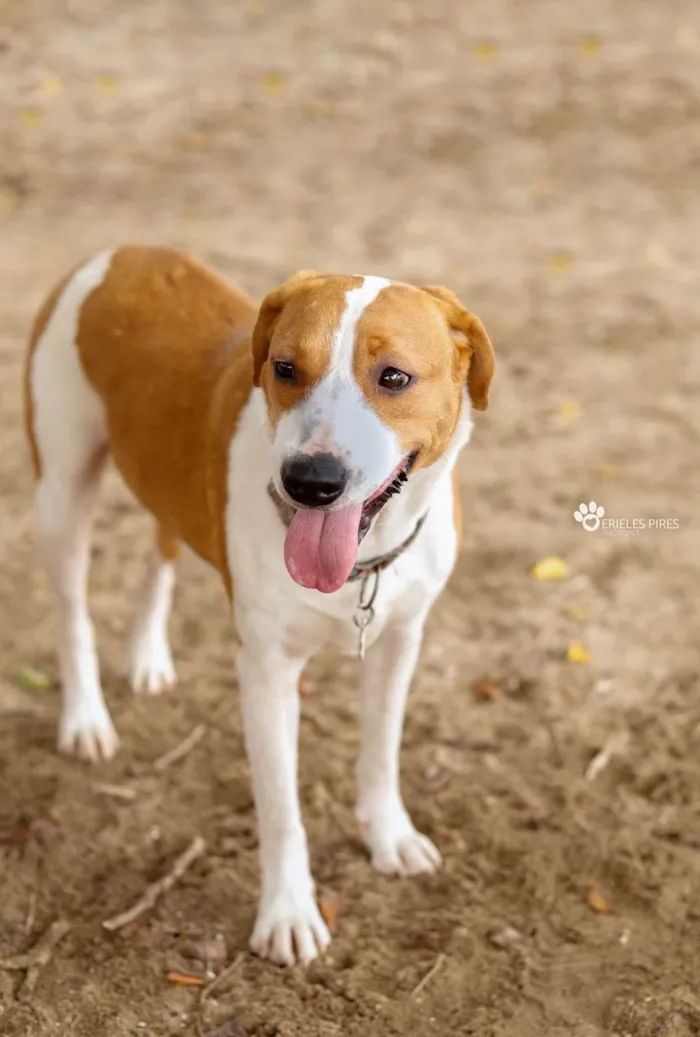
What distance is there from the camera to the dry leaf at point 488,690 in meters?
4.34

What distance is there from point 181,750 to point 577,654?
1460 mm

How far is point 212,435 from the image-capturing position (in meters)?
Answer: 3.16

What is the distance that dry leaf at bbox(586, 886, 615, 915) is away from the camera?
3.51m

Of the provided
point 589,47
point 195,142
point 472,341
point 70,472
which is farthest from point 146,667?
point 589,47

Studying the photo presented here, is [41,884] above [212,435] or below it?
below

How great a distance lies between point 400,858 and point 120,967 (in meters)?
0.85

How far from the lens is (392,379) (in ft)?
8.47

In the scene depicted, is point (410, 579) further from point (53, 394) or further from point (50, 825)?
point (50, 825)

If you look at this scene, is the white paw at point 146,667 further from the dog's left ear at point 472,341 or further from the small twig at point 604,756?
the dog's left ear at point 472,341

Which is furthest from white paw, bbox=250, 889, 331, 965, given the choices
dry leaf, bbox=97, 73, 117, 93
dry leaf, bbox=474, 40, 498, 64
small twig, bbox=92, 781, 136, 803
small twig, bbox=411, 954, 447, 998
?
dry leaf, bbox=474, 40, 498, 64

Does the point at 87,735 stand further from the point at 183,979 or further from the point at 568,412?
the point at 568,412

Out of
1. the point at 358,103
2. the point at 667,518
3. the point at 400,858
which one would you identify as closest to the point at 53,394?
the point at 400,858

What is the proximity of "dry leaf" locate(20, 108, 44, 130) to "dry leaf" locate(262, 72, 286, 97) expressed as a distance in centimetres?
160

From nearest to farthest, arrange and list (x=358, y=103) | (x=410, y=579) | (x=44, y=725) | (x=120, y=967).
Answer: (x=410, y=579)
(x=120, y=967)
(x=44, y=725)
(x=358, y=103)
